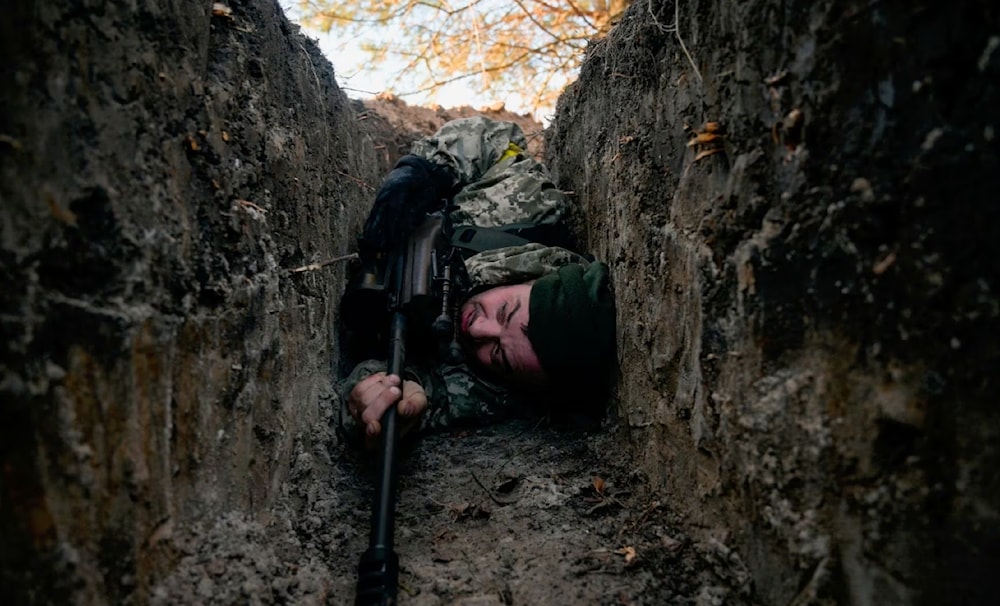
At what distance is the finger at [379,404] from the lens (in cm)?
182

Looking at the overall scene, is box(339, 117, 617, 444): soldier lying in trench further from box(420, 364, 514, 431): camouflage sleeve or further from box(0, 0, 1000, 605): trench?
box(0, 0, 1000, 605): trench

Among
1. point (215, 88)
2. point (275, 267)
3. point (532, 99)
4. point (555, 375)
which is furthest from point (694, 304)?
point (532, 99)

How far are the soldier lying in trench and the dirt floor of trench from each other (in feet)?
0.68

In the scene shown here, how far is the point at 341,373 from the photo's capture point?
221cm

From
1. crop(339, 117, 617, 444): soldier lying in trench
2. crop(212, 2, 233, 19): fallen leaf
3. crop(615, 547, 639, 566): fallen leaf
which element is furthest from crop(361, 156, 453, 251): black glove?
crop(615, 547, 639, 566): fallen leaf

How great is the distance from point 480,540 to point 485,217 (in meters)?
1.59

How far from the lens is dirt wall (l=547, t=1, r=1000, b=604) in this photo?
77 cm

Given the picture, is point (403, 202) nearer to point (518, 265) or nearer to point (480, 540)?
point (518, 265)

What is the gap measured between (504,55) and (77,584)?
6057 mm

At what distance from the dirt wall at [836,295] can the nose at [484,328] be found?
2.68ft

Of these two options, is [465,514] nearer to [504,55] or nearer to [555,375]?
[555,375]

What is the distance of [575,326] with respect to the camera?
79.7 inches

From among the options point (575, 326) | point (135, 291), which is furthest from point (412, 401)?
point (135, 291)

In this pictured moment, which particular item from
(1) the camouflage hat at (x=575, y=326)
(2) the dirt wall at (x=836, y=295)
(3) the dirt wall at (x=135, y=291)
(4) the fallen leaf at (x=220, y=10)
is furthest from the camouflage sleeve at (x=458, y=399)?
(4) the fallen leaf at (x=220, y=10)
